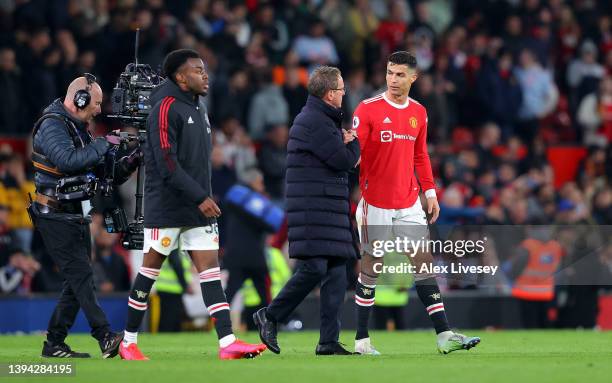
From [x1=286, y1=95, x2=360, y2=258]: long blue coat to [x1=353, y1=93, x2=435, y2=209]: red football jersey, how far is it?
327mm

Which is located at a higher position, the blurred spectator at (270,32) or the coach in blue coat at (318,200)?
the blurred spectator at (270,32)

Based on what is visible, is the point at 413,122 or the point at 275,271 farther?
the point at 275,271

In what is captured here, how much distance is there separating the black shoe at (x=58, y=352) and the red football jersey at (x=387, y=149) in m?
2.82

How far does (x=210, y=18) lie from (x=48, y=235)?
37.0ft

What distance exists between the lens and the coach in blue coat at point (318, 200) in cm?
1166

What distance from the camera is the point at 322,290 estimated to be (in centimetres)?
1200

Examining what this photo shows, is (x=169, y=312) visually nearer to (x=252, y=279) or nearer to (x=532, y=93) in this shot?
(x=252, y=279)

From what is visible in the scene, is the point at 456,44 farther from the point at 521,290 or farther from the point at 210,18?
the point at 521,290

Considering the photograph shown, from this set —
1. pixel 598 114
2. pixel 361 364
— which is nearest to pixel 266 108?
pixel 598 114

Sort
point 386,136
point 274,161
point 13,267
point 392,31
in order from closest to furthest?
point 386,136 < point 13,267 < point 274,161 < point 392,31

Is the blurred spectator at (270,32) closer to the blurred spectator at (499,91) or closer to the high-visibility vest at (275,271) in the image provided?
the blurred spectator at (499,91)

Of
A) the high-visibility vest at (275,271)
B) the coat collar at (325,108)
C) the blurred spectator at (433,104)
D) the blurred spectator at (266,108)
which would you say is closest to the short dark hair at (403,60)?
the coat collar at (325,108)

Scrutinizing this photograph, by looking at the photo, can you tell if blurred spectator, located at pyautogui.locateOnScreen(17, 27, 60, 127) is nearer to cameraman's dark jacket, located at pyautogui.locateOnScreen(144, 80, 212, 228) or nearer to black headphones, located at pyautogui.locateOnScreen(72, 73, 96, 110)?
black headphones, located at pyautogui.locateOnScreen(72, 73, 96, 110)

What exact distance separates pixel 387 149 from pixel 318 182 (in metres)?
0.73
